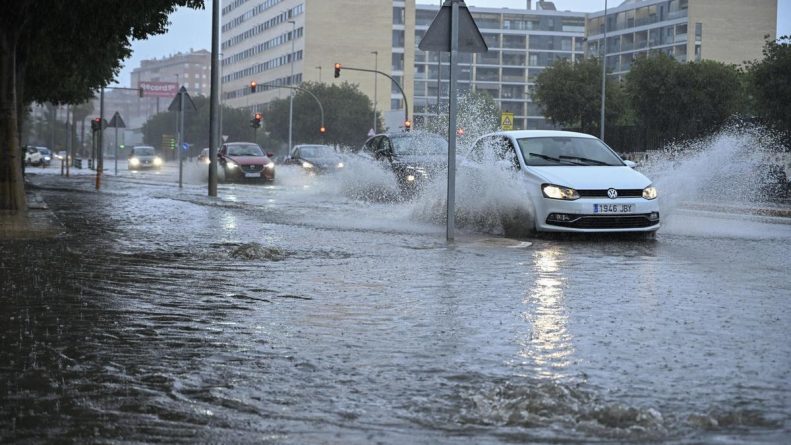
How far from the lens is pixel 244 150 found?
4278 cm

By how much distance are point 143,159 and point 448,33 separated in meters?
61.4

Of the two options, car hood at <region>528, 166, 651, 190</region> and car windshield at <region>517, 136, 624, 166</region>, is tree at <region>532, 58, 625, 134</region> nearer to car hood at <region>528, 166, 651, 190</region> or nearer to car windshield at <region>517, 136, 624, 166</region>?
car windshield at <region>517, 136, 624, 166</region>

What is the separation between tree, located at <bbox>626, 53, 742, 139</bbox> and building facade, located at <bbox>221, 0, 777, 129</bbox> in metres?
43.8

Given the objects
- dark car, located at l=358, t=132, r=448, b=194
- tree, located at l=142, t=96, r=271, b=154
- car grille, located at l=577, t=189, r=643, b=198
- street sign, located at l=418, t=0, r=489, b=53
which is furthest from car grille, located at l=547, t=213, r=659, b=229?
tree, located at l=142, t=96, r=271, b=154

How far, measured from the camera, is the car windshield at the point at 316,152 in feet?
133

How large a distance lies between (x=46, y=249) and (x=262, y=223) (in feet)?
18.8

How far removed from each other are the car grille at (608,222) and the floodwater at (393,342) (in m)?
0.69

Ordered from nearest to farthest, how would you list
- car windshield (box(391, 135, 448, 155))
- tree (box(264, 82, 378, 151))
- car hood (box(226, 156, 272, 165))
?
1. car windshield (box(391, 135, 448, 155))
2. car hood (box(226, 156, 272, 165))
3. tree (box(264, 82, 378, 151))

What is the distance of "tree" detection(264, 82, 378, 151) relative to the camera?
111375 mm

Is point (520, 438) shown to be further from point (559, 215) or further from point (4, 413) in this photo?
point (559, 215)

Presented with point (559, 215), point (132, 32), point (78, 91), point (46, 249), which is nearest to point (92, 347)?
point (46, 249)

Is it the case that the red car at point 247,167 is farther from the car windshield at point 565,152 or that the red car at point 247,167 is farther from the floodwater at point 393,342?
the floodwater at point 393,342

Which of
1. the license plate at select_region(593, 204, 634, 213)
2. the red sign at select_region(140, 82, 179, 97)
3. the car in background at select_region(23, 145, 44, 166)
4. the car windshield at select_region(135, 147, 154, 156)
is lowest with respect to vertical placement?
the license plate at select_region(593, 204, 634, 213)

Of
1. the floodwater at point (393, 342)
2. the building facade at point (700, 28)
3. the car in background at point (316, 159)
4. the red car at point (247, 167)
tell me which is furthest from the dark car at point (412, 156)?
the building facade at point (700, 28)
